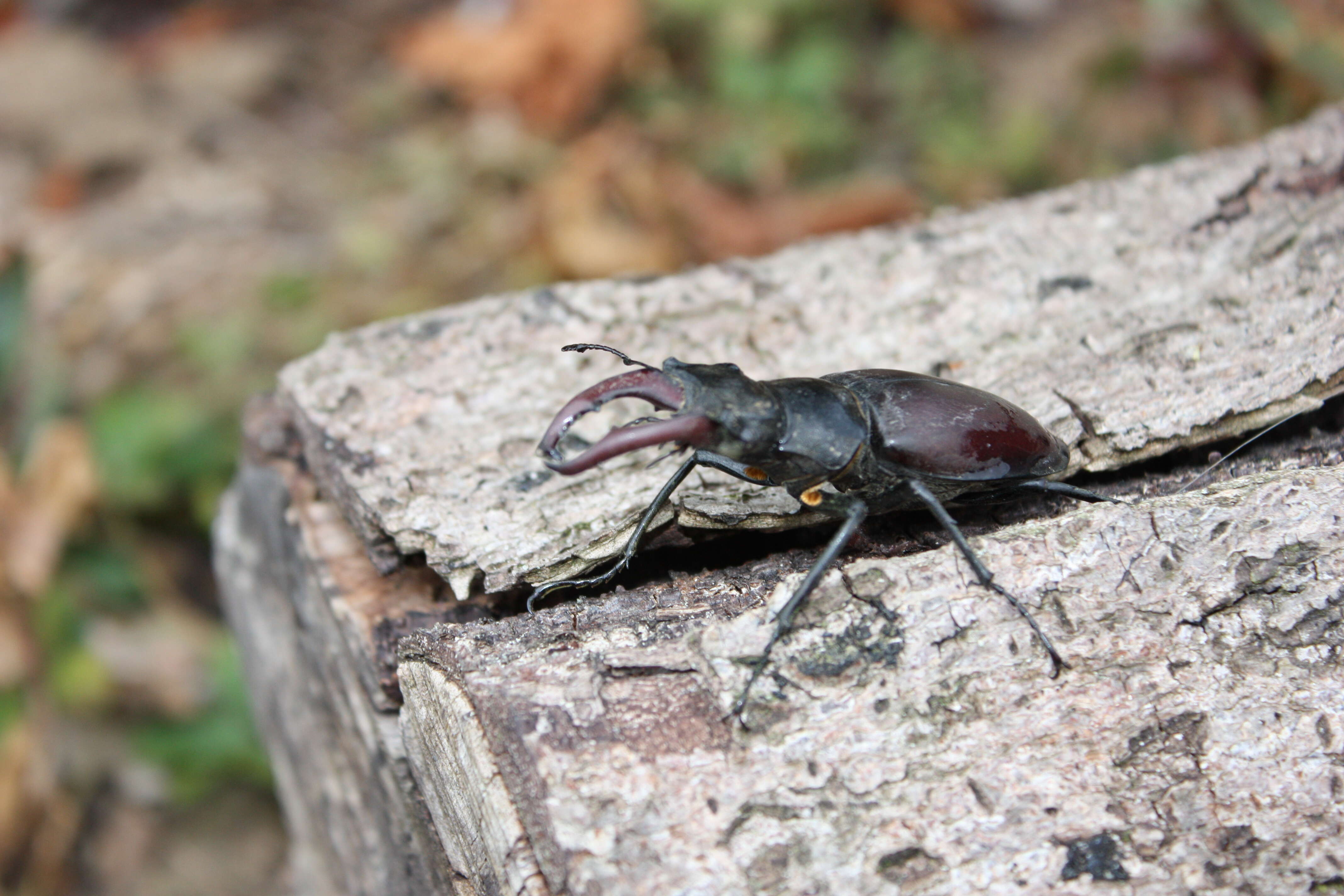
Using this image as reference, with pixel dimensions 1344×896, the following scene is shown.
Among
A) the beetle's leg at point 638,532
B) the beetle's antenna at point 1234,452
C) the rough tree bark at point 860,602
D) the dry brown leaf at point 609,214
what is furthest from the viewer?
the dry brown leaf at point 609,214

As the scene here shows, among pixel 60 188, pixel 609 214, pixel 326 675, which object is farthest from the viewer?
pixel 60 188

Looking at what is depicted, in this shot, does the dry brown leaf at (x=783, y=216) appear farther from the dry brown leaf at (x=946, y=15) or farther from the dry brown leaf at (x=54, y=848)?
the dry brown leaf at (x=54, y=848)

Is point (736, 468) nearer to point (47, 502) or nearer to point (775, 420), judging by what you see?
point (775, 420)

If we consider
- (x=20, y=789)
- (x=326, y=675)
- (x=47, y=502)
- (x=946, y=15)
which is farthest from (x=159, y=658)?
(x=946, y=15)

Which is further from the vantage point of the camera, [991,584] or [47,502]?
[47,502]

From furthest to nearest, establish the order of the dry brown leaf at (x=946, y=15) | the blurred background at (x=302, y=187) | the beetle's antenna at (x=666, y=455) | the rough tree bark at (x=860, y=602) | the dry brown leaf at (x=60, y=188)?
the dry brown leaf at (x=946, y=15) < the dry brown leaf at (x=60, y=188) < the blurred background at (x=302, y=187) < the beetle's antenna at (x=666, y=455) < the rough tree bark at (x=860, y=602)

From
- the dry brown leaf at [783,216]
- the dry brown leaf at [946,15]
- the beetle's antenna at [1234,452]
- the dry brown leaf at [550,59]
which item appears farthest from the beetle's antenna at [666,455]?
the dry brown leaf at [946,15]

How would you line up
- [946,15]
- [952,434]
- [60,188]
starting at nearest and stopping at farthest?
[952,434], [60,188], [946,15]

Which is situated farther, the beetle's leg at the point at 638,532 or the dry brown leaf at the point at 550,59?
the dry brown leaf at the point at 550,59
